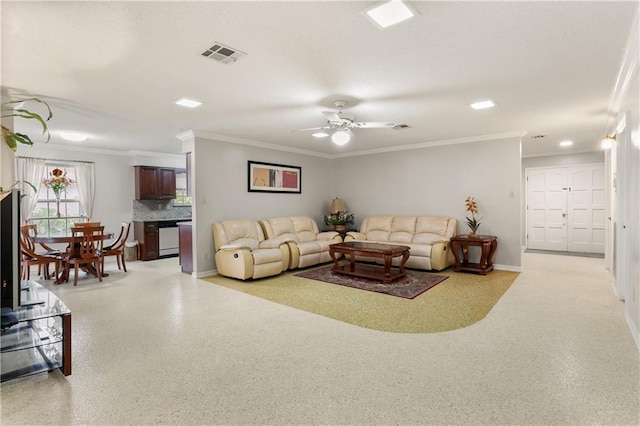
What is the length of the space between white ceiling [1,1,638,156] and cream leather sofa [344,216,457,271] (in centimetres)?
213

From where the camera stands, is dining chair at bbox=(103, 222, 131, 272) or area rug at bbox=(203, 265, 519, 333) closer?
area rug at bbox=(203, 265, 519, 333)

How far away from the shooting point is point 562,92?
3.62 m

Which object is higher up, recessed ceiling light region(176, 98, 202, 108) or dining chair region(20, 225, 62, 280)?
recessed ceiling light region(176, 98, 202, 108)

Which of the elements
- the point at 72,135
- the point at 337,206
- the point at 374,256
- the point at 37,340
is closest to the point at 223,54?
the point at 37,340

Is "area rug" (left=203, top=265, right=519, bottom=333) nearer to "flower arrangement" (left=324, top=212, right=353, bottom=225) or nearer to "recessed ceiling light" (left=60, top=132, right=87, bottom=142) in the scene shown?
"flower arrangement" (left=324, top=212, right=353, bottom=225)

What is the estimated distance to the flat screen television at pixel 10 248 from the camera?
2.21 m

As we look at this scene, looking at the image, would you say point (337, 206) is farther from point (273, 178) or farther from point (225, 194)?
point (225, 194)

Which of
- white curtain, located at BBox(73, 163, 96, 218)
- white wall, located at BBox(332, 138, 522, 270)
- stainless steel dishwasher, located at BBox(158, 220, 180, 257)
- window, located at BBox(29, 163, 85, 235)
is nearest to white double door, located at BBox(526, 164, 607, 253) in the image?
white wall, located at BBox(332, 138, 522, 270)

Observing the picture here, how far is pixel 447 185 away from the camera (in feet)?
21.3

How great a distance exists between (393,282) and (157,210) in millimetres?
5887

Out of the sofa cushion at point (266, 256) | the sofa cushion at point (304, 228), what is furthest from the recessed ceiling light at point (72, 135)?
the sofa cushion at point (304, 228)

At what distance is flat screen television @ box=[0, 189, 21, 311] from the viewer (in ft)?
7.24

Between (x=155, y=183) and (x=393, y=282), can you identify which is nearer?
(x=393, y=282)

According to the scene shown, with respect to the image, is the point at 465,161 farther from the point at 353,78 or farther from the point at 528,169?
the point at 353,78
